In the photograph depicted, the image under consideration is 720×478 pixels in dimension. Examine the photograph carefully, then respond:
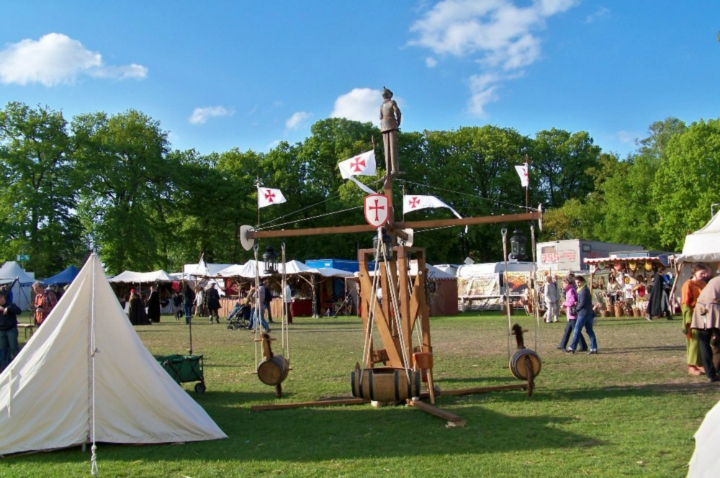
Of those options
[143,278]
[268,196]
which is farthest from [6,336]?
[143,278]

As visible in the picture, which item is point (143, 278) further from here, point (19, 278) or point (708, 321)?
point (708, 321)

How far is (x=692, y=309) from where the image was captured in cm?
1178

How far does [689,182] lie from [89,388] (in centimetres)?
4462

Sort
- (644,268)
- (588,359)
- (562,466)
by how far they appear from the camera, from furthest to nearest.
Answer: (644,268) → (588,359) → (562,466)

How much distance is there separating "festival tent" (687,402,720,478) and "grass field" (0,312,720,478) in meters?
2.17

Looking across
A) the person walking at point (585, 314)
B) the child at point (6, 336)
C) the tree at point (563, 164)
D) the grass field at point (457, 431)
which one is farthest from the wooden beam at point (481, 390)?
the tree at point (563, 164)

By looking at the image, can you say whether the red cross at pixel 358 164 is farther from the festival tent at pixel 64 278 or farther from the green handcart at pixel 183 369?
the festival tent at pixel 64 278

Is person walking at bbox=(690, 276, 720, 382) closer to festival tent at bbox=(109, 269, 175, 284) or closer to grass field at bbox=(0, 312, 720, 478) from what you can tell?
grass field at bbox=(0, 312, 720, 478)

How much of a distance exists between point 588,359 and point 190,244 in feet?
137

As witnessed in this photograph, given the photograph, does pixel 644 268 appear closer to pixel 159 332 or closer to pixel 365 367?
pixel 159 332

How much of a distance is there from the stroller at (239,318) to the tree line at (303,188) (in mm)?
18095

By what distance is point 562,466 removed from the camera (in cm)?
595

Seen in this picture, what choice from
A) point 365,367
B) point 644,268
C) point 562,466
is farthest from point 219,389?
point 644,268

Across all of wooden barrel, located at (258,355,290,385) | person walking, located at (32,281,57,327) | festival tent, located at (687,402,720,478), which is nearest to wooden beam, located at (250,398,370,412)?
wooden barrel, located at (258,355,290,385)
